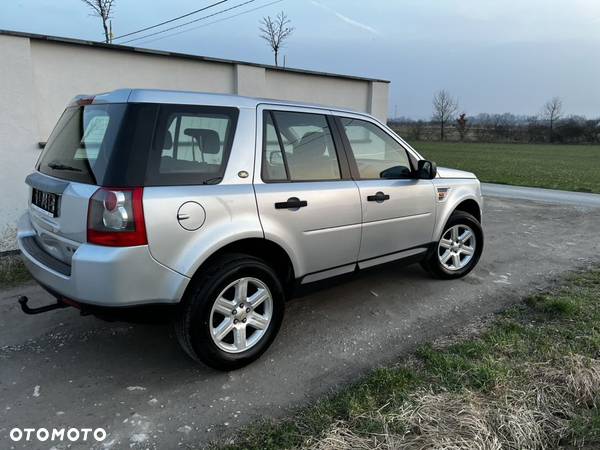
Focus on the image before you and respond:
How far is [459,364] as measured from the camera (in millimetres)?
3076

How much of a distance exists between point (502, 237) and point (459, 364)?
4.48m

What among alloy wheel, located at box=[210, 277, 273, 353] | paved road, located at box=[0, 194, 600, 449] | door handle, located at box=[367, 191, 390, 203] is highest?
door handle, located at box=[367, 191, 390, 203]

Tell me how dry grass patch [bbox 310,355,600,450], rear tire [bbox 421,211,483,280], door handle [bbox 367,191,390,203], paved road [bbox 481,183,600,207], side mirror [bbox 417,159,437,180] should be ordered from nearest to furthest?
dry grass patch [bbox 310,355,600,450] → door handle [bbox 367,191,390,203] → side mirror [bbox 417,159,437,180] → rear tire [bbox 421,211,483,280] → paved road [bbox 481,183,600,207]

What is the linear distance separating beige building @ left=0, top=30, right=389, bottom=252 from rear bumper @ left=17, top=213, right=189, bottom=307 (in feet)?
12.6

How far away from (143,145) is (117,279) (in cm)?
78

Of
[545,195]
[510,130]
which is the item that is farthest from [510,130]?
[545,195]

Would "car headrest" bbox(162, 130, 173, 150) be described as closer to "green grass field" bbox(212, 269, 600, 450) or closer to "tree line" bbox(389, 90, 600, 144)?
"green grass field" bbox(212, 269, 600, 450)

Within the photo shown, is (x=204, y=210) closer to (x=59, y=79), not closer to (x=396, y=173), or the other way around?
(x=396, y=173)

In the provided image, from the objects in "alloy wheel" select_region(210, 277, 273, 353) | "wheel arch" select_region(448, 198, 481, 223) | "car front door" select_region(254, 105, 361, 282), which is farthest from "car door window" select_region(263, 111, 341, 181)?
"wheel arch" select_region(448, 198, 481, 223)

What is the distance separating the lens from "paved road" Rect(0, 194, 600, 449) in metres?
2.68

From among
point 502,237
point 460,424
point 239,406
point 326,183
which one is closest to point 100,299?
point 239,406

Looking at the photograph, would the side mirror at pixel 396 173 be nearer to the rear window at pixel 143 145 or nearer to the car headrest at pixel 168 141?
the rear window at pixel 143 145

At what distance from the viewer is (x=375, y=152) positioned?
411cm

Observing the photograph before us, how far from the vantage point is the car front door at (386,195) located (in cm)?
386
